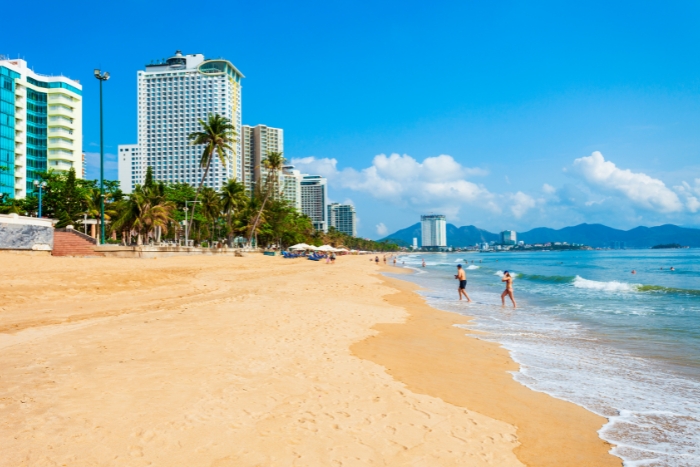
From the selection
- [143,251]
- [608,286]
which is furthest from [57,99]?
[608,286]

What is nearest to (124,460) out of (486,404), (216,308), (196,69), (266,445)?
(266,445)

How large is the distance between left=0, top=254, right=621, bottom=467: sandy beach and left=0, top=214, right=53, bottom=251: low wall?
17431mm

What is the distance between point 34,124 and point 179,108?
5657 centimetres

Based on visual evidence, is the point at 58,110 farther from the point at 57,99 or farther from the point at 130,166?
the point at 130,166

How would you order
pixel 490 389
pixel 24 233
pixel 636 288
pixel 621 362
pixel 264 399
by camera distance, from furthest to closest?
pixel 636 288 → pixel 24 233 → pixel 621 362 → pixel 490 389 → pixel 264 399

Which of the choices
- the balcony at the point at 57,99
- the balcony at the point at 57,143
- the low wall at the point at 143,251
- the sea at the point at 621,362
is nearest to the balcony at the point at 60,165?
the balcony at the point at 57,143

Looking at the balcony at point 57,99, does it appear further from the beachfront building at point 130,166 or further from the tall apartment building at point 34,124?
the beachfront building at point 130,166

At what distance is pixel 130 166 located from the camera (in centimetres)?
13262

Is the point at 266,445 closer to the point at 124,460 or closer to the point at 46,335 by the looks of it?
the point at 124,460

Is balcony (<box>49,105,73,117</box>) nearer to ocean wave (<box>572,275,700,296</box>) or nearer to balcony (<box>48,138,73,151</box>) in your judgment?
balcony (<box>48,138,73,151</box>)

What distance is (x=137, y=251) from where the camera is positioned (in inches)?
1369

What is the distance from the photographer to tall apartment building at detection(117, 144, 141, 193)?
129000 mm

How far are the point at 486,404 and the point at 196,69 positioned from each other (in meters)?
136

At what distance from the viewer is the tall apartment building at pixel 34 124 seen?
201 ft
